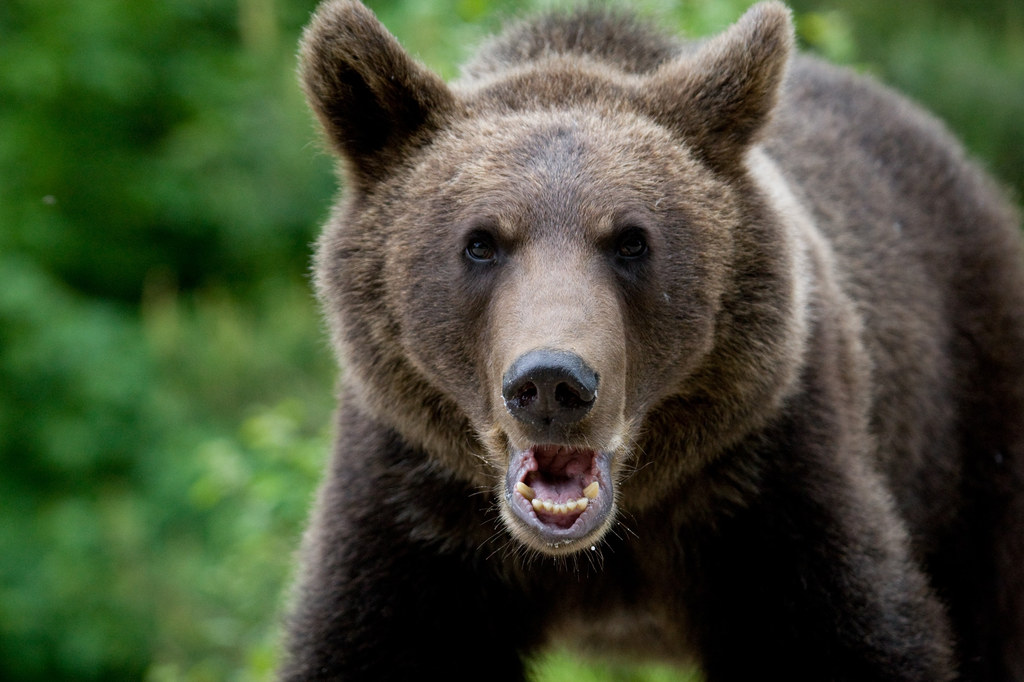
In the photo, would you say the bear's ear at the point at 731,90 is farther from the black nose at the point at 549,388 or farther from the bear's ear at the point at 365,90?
the black nose at the point at 549,388

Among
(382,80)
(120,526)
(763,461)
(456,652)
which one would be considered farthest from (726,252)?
(120,526)

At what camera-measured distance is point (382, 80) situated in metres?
4.30

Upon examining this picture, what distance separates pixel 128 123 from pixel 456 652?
11288 mm

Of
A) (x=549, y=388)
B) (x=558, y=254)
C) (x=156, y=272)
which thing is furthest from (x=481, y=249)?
(x=156, y=272)

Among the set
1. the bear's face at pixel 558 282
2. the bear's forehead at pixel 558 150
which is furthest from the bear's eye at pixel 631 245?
the bear's forehead at pixel 558 150

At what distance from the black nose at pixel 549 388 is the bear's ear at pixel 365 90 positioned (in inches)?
45.3

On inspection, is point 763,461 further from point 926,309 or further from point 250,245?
point 250,245

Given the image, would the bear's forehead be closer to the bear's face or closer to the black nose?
the bear's face

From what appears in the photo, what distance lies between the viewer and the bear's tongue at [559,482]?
371 cm

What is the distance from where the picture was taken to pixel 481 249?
4.04 metres

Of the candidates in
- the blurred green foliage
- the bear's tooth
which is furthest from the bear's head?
the blurred green foliage

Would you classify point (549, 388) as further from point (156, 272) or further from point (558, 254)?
point (156, 272)

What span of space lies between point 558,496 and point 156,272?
10.9 m

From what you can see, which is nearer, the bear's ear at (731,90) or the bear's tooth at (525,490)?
the bear's tooth at (525,490)
